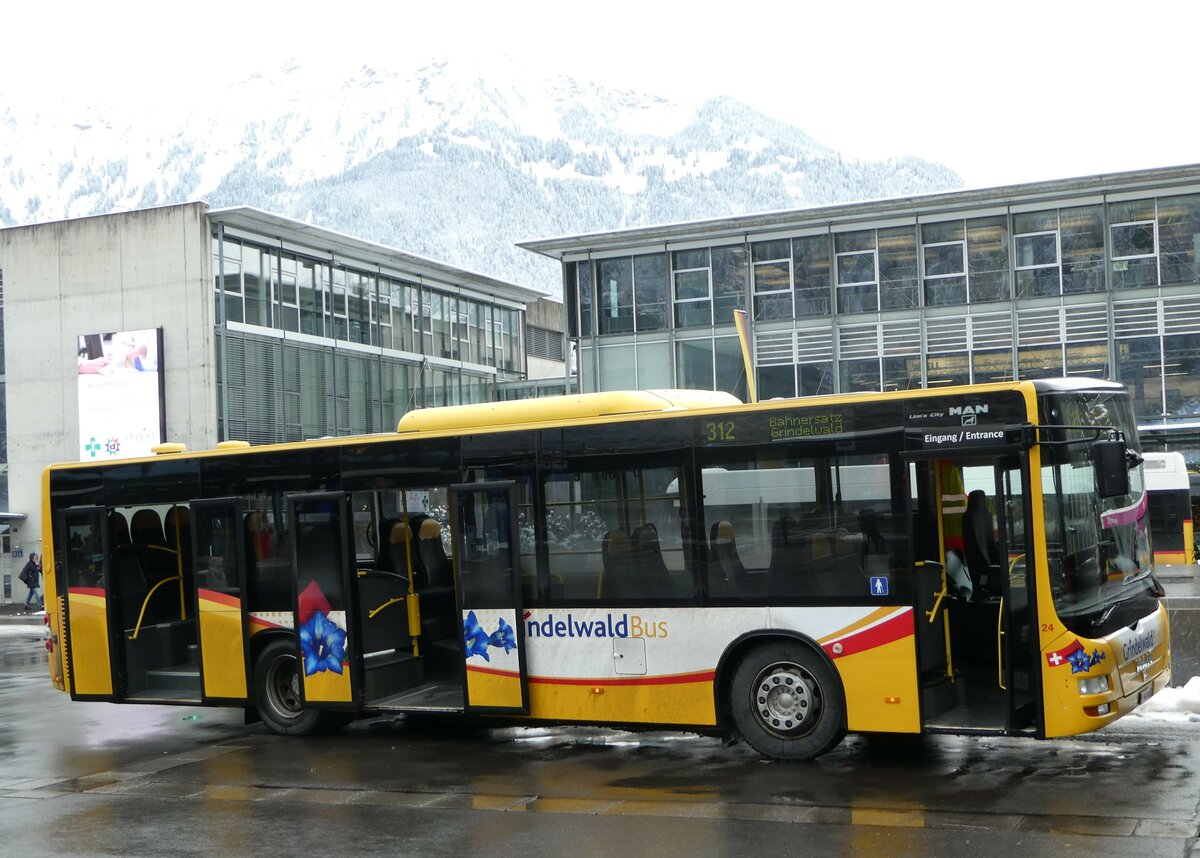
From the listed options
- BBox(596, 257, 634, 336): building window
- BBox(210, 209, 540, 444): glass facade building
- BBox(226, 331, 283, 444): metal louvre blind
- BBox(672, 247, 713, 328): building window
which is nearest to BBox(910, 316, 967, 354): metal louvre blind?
BBox(672, 247, 713, 328): building window

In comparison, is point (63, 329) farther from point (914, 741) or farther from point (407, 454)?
point (914, 741)

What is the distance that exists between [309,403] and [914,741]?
120 ft

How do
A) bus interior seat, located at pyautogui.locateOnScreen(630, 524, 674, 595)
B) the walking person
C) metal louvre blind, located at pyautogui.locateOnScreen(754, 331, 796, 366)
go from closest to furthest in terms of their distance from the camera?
1. bus interior seat, located at pyautogui.locateOnScreen(630, 524, 674, 595)
2. the walking person
3. metal louvre blind, located at pyautogui.locateOnScreen(754, 331, 796, 366)

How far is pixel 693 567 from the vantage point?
1060 centimetres

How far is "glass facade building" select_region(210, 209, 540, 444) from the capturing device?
4294 cm

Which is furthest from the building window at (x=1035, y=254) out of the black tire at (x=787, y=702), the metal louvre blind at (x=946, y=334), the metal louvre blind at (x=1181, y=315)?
the black tire at (x=787, y=702)

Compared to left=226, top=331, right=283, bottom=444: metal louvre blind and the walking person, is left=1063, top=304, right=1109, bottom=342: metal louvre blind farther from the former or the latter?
the walking person

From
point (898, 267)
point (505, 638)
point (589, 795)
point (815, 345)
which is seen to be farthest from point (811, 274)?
point (589, 795)

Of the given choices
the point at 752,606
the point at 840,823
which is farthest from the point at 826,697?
the point at 840,823

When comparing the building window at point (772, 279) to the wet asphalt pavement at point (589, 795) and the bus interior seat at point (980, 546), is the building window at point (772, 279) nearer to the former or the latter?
the wet asphalt pavement at point (589, 795)

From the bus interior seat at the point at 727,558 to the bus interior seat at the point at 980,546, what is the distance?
1.66 metres

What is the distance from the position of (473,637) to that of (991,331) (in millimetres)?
29705

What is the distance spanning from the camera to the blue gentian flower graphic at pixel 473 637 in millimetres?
11523

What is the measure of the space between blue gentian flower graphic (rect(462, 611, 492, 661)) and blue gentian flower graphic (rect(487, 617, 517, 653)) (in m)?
0.10
